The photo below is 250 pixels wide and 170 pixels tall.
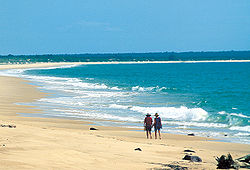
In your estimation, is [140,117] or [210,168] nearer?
[210,168]

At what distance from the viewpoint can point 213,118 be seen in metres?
23.7

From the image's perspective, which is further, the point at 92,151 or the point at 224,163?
the point at 92,151

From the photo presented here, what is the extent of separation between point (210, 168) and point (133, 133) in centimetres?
786

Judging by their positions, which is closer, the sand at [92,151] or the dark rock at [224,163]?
the sand at [92,151]

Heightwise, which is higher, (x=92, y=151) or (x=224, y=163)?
(x=92, y=151)

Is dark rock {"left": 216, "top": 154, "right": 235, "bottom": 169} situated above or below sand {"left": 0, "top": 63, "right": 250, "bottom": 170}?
below

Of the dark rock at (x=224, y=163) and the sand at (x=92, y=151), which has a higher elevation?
the sand at (x=92, y=151)

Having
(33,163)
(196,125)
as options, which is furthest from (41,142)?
(196,125)

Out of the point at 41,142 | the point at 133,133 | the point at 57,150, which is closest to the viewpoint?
the point at 57,150

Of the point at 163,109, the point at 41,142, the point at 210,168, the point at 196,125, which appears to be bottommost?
the point at 210,168

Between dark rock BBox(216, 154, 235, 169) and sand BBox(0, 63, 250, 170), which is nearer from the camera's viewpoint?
sand BBox(0, 63, 250, 170)

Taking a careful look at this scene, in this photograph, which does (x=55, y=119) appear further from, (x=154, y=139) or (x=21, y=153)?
(x=21, y=153)

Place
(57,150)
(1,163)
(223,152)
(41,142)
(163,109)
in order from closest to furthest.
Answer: (1,163), (57,150), (41,142), (223,152), (163,109)

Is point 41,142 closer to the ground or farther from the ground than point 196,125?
closer to the ground
